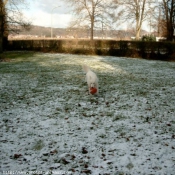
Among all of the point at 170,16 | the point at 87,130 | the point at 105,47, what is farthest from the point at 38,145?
the point at 170,16

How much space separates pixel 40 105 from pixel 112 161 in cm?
370

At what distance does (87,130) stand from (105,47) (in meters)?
20.4

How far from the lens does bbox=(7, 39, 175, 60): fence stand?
20406 mm

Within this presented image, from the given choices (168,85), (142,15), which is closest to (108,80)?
(168,85)

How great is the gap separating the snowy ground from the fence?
41.6ft

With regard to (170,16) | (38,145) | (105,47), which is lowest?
(38,145)

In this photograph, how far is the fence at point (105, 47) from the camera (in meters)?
20.4

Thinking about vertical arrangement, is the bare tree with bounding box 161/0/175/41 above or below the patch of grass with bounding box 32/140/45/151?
above

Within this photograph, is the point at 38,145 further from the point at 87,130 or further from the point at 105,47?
the point at 105,47

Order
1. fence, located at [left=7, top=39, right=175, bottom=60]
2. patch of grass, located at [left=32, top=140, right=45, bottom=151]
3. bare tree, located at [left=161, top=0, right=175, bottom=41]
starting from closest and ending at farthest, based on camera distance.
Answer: patch of grass, located at [left=32, top=140, right=45, bottom=151] → fence, located at [left=7, top=39, right=175, bottom=60] → bare tree, located at [left=161, top=0, right=175, bottom=41]

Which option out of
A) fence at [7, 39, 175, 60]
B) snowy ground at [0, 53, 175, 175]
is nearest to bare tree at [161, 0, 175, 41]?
fence at [7, 39, 175, 60]

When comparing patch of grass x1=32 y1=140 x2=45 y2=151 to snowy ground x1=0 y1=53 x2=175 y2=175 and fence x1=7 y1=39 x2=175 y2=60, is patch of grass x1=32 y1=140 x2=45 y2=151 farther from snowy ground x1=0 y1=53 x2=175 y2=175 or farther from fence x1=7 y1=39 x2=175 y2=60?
fence x1=7 y1=39 x2=175 y2=60

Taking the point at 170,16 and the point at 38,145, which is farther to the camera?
the point at 170,16

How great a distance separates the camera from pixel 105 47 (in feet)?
80.2
